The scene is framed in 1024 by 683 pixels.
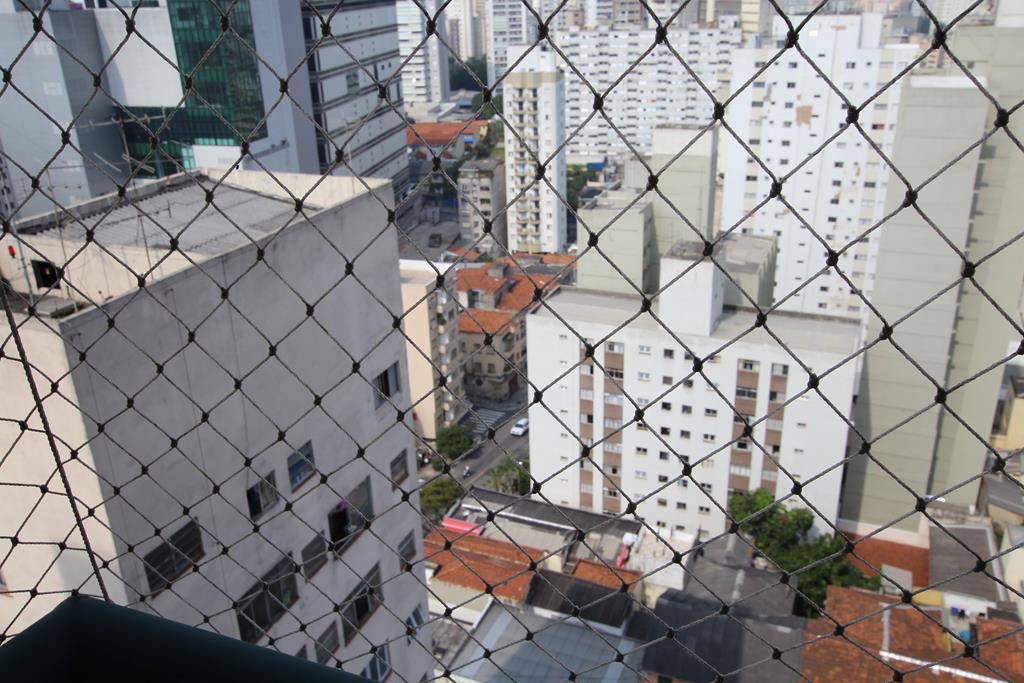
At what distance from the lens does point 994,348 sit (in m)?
5.52

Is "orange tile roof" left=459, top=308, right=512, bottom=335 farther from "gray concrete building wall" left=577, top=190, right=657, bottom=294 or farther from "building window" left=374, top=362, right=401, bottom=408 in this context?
"building window" left=374, top=362, right=401, bottom=408

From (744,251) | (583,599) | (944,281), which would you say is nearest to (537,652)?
(583,599)

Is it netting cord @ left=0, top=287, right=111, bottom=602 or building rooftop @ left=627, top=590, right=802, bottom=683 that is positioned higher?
netting cord @ left=0, top=287, right=111, bottom=602

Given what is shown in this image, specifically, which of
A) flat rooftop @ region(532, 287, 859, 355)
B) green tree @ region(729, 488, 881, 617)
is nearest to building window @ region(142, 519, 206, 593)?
flat rooftop @ region(532, 287, 859, 355)

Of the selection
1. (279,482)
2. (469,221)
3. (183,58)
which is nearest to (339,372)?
(279,482)

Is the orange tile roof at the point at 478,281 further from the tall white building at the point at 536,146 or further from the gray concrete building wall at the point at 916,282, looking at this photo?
the gray concrete building wall at the point at 916,282

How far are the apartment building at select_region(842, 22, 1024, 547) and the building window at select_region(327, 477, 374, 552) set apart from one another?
367 centimetres

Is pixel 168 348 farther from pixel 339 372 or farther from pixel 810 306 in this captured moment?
pixel 810 306

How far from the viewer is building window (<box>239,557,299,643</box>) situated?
62.3 inches

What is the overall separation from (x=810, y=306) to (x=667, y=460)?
10.5 ft

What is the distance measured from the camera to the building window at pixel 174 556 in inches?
53.7

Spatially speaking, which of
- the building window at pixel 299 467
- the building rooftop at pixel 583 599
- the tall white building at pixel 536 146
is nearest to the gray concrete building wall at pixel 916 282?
the building rooftop at pixel 583 599

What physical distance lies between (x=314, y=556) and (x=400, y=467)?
0.35 meters

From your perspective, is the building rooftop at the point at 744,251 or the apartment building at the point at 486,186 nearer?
the building rooftop at the point at 744,251
